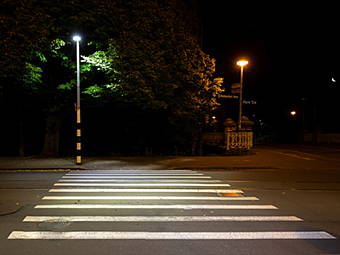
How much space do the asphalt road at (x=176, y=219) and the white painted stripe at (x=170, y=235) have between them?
0.02 metres

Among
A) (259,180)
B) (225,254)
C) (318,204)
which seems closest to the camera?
(225,254)

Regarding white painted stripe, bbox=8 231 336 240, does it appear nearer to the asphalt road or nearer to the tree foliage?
the asphalt road

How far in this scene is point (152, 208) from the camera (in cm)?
739

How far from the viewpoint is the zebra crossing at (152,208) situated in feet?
18.2

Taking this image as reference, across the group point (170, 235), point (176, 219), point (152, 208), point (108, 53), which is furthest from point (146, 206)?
point (108, 53)

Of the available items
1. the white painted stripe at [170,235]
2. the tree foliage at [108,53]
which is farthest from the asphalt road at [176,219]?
the tree foliage at [108,53]

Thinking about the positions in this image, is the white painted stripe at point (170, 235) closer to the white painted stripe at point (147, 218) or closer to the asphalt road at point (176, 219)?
the asphalt road at point (176, 219)

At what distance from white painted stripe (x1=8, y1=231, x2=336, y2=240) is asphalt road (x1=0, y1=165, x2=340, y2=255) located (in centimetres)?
2

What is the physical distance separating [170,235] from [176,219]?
3.16 feet

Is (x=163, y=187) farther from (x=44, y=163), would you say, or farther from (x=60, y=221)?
(x=44, y=163)

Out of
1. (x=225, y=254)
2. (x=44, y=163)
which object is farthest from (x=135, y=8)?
(x=225, y=254)

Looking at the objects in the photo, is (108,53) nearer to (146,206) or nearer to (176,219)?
(146,206)

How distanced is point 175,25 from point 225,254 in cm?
1669

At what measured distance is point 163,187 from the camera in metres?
9.98
